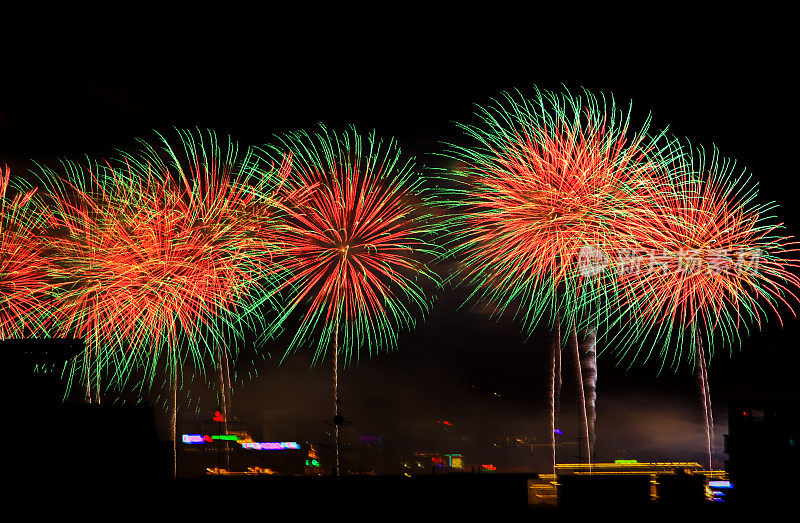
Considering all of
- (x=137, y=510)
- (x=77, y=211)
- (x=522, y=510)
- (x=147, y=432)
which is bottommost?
(x=522, y=510)

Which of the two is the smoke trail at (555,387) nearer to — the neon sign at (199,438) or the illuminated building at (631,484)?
the illuminated building at (631,484)

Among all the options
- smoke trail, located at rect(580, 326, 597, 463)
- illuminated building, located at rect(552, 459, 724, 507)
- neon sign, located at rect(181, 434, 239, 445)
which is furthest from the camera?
neon sign, located at rect(181, 434, 239, 445)

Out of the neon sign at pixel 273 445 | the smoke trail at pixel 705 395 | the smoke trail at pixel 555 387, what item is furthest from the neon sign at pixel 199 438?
the smoke trail at pixel 705 395

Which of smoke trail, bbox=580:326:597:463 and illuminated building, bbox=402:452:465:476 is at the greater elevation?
smoke trail, bbox=580:326:597:463

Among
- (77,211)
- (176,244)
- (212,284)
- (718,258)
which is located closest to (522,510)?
(718,258)

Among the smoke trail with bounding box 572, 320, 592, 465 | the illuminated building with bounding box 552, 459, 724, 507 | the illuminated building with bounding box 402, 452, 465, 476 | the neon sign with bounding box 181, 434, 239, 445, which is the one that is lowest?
the illuminated building with bounding box 402, 452, 465, 476

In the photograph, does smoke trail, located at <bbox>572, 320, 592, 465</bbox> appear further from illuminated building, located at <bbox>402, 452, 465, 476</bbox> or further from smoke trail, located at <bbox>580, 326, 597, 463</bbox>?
illuminated building, located at <bbox>402, 452, 465, 476</bbox>

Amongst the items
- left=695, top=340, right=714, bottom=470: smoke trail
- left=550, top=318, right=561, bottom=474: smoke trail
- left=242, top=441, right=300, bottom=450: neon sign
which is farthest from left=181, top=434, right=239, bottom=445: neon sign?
left=695, top=340, right=714, bottom=470: smoke trail

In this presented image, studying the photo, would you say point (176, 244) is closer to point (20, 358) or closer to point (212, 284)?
point (212, 284)
